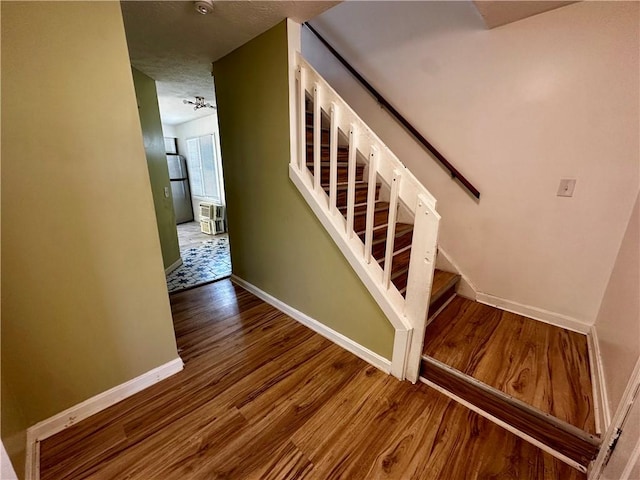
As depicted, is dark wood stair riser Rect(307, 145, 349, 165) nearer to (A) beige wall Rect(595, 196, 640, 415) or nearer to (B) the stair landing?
(B) the stair landing

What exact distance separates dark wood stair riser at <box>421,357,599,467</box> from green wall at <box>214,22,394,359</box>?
327 millimetres

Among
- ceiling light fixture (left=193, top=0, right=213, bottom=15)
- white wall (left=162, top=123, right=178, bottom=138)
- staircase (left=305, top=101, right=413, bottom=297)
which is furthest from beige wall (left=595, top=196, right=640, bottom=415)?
white wall (left=162, top=123, right=178, bottom=138)

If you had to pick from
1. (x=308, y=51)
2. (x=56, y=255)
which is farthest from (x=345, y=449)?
(x=308, y=51)

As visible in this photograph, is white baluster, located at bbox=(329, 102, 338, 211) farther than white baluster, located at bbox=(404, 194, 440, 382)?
Yes

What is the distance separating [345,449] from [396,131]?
2372 mm

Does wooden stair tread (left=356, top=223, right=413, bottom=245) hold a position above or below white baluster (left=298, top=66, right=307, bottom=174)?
below

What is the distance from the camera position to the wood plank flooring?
4.16ft

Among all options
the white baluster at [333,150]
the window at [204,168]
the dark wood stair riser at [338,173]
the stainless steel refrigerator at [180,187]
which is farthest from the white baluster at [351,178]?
the stainless steel refrigerator at [180,187]

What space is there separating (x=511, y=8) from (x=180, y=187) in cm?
→ 667

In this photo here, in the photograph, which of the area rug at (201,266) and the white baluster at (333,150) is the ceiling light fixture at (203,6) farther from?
the area rug at (201,266)

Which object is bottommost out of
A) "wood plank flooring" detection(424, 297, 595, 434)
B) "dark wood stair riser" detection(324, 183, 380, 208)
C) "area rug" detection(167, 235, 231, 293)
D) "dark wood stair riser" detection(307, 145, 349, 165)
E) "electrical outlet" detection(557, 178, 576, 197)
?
"area rug" detection(167, 235, 231, 293)

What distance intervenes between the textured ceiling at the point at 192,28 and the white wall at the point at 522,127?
95 cm

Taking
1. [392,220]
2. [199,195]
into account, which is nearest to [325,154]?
[392,220]

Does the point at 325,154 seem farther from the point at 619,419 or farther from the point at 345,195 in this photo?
the point at 619,419
